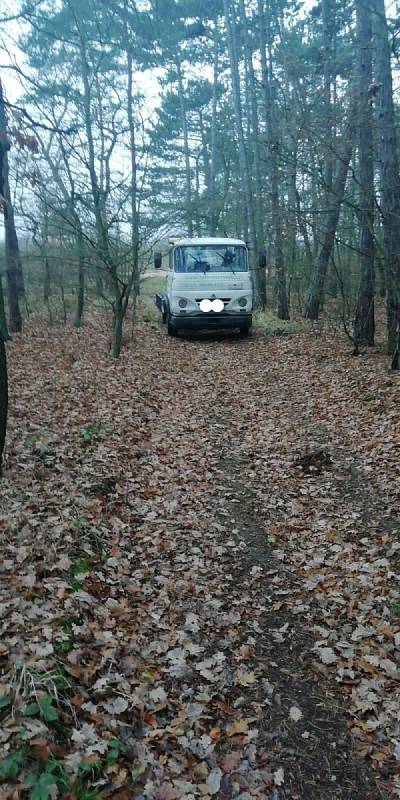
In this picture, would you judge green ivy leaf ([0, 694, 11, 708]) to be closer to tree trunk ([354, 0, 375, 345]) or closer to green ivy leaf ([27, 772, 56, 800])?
green ivy leaf ([27, 772, 56, 800])

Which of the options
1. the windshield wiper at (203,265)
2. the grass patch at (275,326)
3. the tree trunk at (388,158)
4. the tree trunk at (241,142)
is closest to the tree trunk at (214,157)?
the tree trunk at (241,142)

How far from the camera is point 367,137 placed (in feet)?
33.6

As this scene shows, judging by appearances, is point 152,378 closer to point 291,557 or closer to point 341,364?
point 341,364

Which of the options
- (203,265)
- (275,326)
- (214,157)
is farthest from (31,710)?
(214,157)

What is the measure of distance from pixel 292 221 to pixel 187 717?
12306 mm

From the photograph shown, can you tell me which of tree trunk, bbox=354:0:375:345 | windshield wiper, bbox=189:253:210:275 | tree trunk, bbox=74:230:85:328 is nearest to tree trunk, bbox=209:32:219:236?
tree trunk, bbox=74:230:85:328

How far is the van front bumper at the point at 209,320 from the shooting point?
14945mm

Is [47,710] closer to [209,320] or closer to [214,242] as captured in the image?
[209,320]

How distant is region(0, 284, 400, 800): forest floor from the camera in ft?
9.56

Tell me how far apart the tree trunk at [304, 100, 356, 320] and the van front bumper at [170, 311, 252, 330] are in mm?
2371

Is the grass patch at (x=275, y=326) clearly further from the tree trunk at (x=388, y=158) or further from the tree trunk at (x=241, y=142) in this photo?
the tree trunk at (x=388, y=158)

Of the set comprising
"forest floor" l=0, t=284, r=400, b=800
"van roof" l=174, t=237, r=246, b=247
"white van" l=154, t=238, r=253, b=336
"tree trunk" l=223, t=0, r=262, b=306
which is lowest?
"forest floor" l=0, t=284, r=400, b=800

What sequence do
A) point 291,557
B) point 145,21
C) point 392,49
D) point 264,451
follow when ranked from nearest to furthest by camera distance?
point 291,557 < point 264,451 < point 392,49 < point 145,21

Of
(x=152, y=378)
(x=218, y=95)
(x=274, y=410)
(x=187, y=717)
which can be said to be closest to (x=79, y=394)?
(x=152, y=378)
